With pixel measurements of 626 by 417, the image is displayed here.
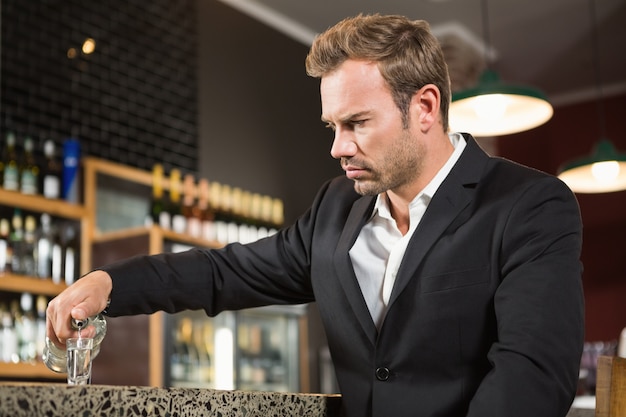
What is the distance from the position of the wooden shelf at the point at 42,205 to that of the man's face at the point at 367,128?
2.54 meters

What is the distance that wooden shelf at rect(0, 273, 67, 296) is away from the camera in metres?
3.65

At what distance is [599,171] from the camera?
440 centimetres

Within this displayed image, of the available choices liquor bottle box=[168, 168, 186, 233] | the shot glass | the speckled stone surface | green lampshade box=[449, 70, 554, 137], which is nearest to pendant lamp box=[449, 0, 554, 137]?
green lampshade box=[449, 70, 554, 137]

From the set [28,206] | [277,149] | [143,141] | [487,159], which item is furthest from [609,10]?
[487,159]

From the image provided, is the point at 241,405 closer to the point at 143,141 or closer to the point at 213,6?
the point at 143,141

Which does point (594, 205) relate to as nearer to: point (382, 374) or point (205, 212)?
point (205, 212)

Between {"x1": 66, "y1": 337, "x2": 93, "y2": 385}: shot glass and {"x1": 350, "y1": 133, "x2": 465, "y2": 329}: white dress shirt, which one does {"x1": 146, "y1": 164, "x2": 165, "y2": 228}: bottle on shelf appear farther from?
{"x1": 66, "y1": 337, "x2": 93, "y2": 385}: shot glass

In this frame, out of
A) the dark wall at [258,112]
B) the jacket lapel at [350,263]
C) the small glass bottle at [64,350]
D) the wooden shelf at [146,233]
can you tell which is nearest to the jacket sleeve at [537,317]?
the jacket lapel at [350,263]

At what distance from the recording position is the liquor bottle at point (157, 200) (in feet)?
14.7

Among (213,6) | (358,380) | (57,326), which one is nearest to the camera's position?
(57,326)

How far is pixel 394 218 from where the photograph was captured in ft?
5.43

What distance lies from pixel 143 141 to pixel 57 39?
0.69 m

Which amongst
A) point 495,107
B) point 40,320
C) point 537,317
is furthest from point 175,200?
point 537,317

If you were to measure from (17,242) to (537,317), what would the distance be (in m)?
3.04
